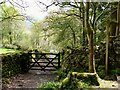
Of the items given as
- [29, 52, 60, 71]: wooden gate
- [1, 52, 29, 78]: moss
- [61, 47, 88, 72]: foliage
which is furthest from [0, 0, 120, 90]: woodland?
[29, 52, 60, 71]: wooden gate

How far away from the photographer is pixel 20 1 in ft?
15.2

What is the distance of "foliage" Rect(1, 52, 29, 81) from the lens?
507cm

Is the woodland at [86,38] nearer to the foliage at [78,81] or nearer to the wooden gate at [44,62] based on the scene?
the foliage at [78,81]

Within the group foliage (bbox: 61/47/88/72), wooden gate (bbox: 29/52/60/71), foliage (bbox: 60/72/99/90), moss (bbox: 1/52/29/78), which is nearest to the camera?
foliage (bbox: 60/72/99/90)

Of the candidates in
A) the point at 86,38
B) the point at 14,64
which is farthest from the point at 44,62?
the point at 86,38

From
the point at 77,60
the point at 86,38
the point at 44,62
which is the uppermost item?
the point at 86,38

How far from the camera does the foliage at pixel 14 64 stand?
5073 mm

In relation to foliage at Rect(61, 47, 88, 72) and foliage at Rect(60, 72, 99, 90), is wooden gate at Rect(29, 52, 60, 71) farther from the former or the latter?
foliage at Rect(60, 72, 99, 90)

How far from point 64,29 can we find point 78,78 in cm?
652

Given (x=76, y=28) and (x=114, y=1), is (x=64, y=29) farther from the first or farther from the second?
(x=114, y=1)

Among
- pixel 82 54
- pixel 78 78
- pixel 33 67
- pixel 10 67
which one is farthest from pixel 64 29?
pixel 78 78

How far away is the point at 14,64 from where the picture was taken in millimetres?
6172

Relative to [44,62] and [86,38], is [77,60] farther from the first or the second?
[86,38]

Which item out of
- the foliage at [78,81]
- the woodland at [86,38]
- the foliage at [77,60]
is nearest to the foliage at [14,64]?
the woodland at [86,38]
